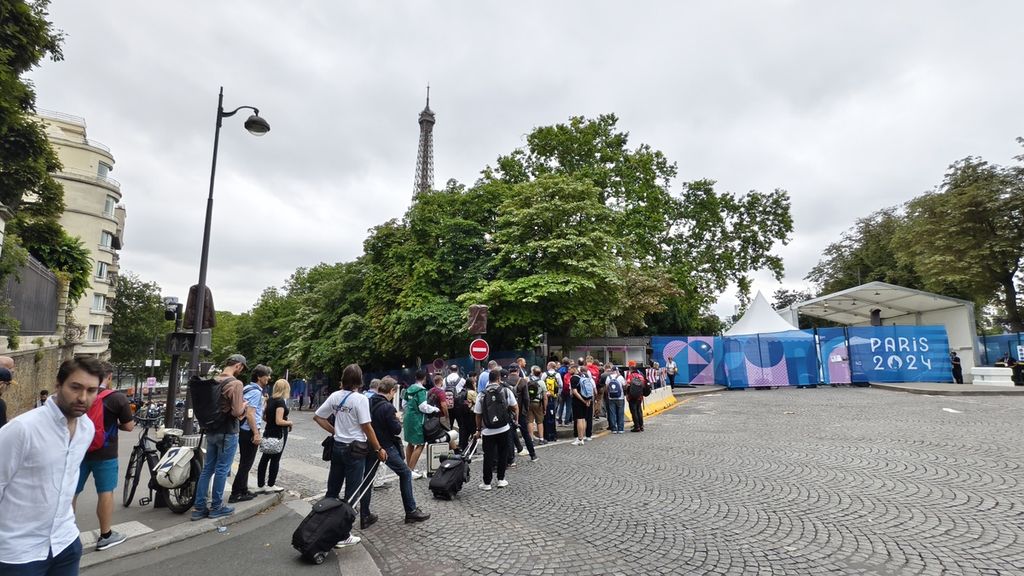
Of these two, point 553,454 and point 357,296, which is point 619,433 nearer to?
point 553,454

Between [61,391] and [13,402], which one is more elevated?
[61,391]

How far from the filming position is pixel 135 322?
4769 centimetres

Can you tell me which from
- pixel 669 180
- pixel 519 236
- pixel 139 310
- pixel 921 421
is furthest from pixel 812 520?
pixel 139 310

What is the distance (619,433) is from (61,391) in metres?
11.0

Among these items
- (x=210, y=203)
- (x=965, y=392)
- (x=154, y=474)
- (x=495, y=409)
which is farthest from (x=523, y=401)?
(x=965, y=392)

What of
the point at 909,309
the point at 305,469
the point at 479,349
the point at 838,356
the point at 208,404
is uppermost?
the point at 909,309

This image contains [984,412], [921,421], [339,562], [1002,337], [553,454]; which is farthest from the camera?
[1002,337]

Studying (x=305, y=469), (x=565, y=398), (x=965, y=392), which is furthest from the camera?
(x=965, y=392)

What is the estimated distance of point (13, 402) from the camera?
50.5 ft

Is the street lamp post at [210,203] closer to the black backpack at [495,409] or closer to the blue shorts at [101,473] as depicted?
the blue shorts at [101,473]

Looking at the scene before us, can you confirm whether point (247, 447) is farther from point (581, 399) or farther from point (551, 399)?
point (551, 399)

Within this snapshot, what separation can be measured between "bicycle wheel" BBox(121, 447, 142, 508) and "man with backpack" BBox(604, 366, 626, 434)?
8931 mm

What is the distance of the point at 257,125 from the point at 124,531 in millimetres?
7506

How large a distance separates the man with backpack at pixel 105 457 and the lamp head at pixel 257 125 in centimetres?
647
